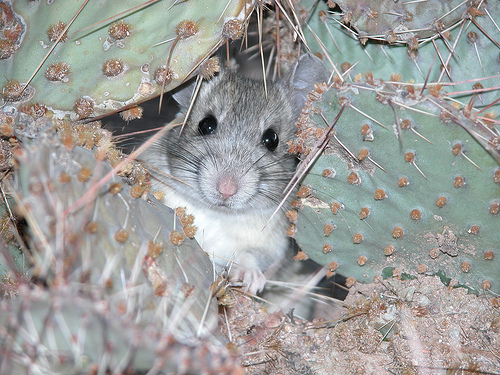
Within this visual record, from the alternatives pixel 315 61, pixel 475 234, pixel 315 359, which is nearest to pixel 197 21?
pixel 315 61

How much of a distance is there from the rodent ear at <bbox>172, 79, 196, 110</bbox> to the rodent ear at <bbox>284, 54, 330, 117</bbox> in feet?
2.63

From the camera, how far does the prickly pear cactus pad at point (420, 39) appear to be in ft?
9.80

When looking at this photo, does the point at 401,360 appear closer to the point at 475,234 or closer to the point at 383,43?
the point at 475,234

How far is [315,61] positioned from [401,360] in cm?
201

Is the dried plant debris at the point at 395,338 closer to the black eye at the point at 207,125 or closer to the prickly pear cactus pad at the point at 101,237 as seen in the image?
the prickly pear cactus pad at the point at 101,237

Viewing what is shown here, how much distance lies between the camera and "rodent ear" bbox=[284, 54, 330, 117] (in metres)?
3.23

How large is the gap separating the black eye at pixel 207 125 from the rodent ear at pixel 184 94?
28cm

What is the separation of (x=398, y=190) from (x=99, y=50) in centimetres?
185

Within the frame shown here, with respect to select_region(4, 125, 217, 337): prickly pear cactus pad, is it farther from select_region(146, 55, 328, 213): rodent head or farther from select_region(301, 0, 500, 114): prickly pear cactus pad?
select_region(301, 0, 500, 114): prickly pear cactus pad

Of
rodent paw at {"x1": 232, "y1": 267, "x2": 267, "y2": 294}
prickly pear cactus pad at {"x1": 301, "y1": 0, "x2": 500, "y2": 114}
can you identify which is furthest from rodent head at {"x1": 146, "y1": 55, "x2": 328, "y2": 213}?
rodent paw at {"x1": 232, "y1": 267, "x2": 267, "y2": 294}

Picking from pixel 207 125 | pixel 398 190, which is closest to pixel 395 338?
pixel 398 190

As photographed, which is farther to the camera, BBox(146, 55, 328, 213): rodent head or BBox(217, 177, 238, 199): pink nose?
BBox(146, 55, 328, 213): rodent head

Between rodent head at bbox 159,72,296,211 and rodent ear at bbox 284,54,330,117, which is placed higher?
rodent ear at bbox 284,54,330,117

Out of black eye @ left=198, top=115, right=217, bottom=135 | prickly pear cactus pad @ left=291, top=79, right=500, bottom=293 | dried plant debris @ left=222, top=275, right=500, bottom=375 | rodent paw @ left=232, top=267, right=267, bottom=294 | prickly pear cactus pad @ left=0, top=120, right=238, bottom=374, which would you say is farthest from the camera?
black eye @ left=198, top=115, right=217, bottom=135
